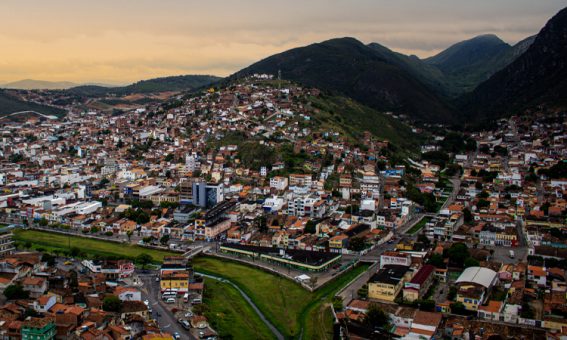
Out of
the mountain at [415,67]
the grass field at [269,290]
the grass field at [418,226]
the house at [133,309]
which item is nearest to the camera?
the house at [133,309]

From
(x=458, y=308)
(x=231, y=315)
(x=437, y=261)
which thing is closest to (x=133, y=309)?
(x=231, y=315)

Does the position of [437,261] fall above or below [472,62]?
below

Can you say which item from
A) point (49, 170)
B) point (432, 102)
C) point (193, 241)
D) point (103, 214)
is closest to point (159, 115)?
point (49, 170)

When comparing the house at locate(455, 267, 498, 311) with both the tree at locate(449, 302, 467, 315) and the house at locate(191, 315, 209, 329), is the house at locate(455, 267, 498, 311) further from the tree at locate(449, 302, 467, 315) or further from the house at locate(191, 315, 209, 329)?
the house at locate(191, 315, 209, 329)

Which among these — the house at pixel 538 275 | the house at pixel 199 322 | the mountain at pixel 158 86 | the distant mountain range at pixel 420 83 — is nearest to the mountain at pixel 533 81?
the distant mountain range at pixel 420 83

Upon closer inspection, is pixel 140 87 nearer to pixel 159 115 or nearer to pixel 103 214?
pixel 159 115

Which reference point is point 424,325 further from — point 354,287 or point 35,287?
point 35,287

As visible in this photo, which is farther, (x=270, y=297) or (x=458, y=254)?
(x=458, y=254)

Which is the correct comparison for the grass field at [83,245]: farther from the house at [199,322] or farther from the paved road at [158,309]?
the house at [199,322]

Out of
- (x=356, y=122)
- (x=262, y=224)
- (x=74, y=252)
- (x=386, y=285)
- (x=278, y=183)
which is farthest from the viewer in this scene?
(x=356, y=122)
